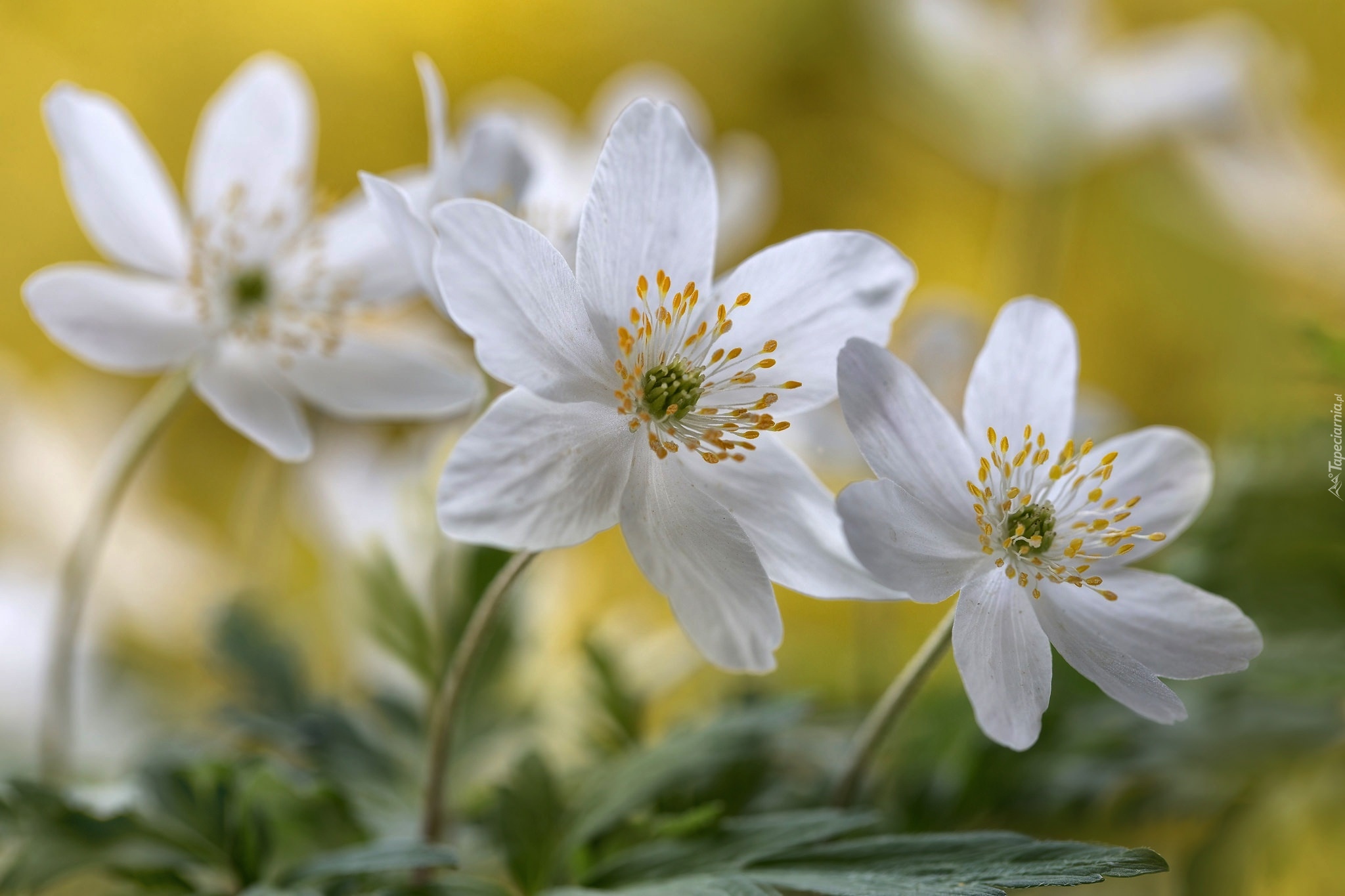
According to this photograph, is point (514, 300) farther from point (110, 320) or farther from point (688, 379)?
point (110, 320)

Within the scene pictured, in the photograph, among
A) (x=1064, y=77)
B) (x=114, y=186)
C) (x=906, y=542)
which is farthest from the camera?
(x=1064, y=77)

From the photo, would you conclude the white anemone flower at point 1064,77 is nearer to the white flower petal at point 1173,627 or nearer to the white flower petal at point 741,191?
the white flower petal at point 741,191

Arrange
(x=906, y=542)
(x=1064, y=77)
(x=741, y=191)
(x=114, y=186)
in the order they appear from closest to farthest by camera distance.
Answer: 1. (x=906, y=542)
2. (x=114, y=186)
3. (x=741, y=191)
4. (x=1064, y=77)

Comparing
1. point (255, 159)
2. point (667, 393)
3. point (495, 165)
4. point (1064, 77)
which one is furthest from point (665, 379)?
point (1064, 77)

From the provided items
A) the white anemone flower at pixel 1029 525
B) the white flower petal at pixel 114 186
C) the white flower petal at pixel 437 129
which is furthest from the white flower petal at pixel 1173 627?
the white flower petal at pixel 114 186

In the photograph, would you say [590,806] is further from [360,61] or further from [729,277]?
[360,61]

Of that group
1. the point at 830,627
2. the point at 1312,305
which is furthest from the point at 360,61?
the point at 1312,305
